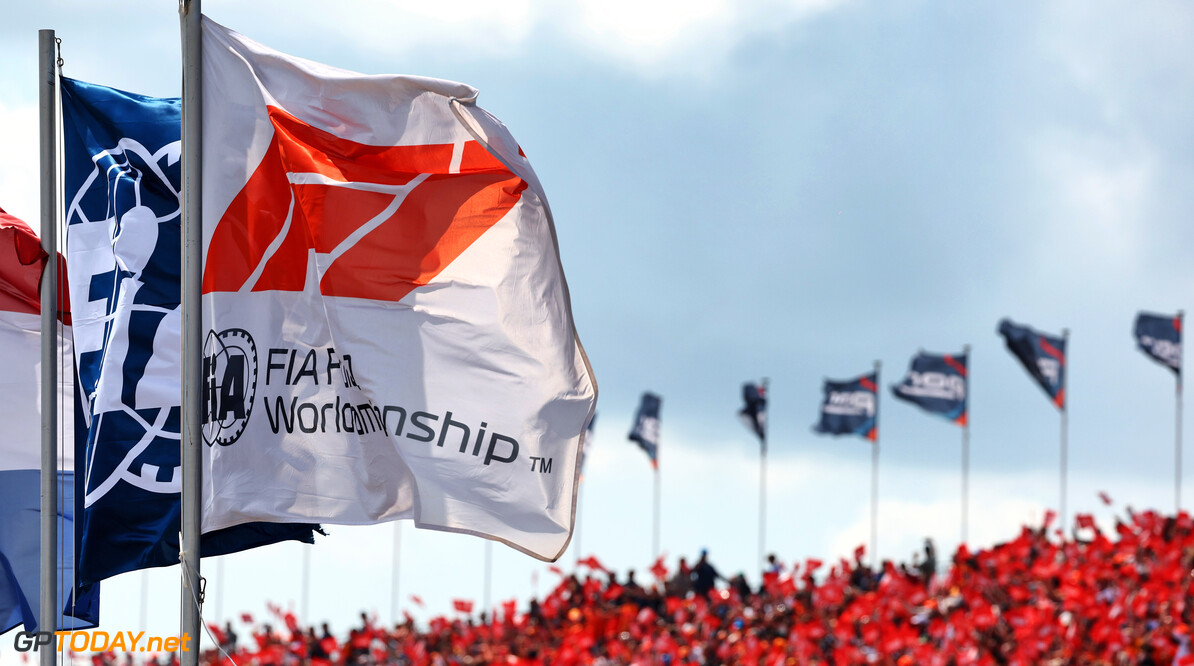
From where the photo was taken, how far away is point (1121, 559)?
2228 cm

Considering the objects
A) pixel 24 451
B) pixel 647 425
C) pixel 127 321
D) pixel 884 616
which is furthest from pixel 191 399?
pixel 647 425

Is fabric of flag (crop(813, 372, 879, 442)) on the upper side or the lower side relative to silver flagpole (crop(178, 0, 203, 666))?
lower

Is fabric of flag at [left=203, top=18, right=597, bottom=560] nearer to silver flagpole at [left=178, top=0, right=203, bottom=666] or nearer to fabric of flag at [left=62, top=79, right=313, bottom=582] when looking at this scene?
silver flagpole at [left=178, top=0, right=203, bottom=666]

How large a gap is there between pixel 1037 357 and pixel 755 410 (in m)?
9.27

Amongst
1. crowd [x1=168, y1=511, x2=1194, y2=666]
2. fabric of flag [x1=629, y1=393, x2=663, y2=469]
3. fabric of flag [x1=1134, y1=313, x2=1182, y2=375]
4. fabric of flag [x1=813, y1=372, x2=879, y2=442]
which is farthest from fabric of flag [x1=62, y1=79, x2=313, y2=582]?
fabric of flag [x1=629, y1=393, x2=663, y2=469]

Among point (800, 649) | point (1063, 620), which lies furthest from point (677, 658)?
point (1063, 620)

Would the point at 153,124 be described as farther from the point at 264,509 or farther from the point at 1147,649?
the point at 1147,649

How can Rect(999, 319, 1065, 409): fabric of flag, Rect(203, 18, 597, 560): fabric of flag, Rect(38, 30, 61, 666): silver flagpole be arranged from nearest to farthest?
Rect(203, 18, 597, 560): fabric of flag
Rect(38, 30, 61, 666): silver flagpole
Rect(999, 319, 1065, 409): fabric of flag

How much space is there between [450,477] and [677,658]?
1867cm

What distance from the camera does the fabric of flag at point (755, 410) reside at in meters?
38.0

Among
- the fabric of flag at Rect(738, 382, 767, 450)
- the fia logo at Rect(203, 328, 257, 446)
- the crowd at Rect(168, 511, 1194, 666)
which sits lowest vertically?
the crowd at Rect(168, 511, 1194, 666)

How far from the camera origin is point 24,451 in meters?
10.1

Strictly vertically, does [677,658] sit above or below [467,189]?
below

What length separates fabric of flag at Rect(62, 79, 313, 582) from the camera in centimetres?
687
